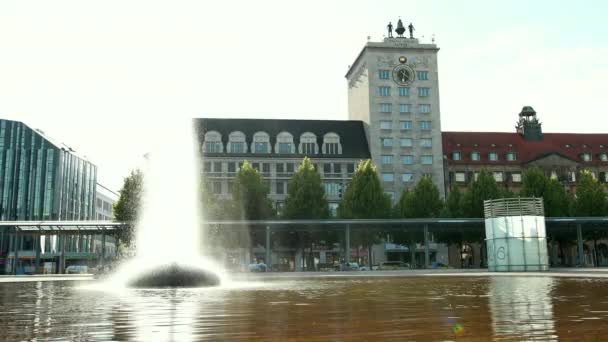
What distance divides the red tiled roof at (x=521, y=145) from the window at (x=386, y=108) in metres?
11.3

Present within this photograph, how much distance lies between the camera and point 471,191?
2768 inches

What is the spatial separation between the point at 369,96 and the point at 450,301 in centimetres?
8043

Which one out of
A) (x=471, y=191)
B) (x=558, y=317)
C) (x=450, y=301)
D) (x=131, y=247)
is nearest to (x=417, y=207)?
(x=471, y=191)

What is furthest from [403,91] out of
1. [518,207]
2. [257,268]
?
[518,207]

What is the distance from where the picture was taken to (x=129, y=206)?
6131 centimetres

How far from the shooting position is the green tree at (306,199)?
6650cm

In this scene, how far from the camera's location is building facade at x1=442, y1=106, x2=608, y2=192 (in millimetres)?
95188

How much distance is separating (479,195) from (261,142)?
3538 cm

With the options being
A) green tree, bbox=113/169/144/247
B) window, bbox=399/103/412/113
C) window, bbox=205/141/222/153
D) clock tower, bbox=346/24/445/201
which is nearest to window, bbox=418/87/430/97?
clock tower, bbox=346/24/445/201

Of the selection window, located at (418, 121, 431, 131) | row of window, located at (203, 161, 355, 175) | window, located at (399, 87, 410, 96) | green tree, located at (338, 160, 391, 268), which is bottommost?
green tree, located at (338, 160, 391, 268)

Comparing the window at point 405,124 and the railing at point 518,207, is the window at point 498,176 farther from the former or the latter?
the railing at point 518,207

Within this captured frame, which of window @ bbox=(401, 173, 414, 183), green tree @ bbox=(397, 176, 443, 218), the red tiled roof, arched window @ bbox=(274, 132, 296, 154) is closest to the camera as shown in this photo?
green tree @ bbox=(397, 176, 443, 218)

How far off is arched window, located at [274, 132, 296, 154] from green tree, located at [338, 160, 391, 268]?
24.3 metres

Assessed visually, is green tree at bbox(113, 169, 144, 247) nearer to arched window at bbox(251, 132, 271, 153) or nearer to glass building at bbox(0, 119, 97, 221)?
arched window at bbox(251, 132, 271, 153)
